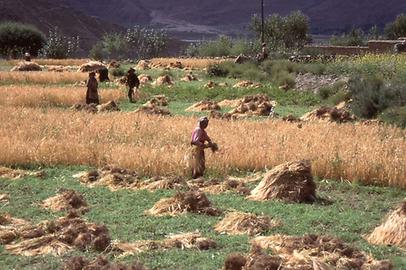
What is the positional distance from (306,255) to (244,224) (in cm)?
179

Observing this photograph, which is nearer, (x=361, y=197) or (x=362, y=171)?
(x=361, y=197)

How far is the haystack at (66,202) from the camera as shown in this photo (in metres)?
11.8

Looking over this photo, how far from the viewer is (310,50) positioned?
5400cm

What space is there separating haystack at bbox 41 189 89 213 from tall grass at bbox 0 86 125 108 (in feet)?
49.9

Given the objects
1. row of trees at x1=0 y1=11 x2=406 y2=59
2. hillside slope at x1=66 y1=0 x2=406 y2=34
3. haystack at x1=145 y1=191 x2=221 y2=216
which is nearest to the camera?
haystack at x1=145 y1=191 x2=221 y2=216

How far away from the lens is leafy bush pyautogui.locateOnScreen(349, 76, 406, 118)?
2500cm

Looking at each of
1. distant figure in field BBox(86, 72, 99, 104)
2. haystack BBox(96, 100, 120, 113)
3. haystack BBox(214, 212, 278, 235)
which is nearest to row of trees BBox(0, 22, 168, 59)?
distant figure in field BBox(86, 72, 99, 104)

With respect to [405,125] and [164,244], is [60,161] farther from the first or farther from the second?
[405,125]

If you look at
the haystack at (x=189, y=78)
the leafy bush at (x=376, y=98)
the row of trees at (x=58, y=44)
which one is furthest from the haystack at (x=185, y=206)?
the row of trees at (x=58, y=44)

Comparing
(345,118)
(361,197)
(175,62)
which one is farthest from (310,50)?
(361,197)

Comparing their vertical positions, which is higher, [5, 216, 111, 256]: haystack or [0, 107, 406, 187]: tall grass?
[0, 107, 406, 187]: tall grass

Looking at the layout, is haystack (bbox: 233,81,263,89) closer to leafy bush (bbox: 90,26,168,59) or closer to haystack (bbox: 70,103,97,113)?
haystack (bbox: 70,103,97,113)

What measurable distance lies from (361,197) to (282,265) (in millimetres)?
5159

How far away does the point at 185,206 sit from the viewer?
38.0 ft
